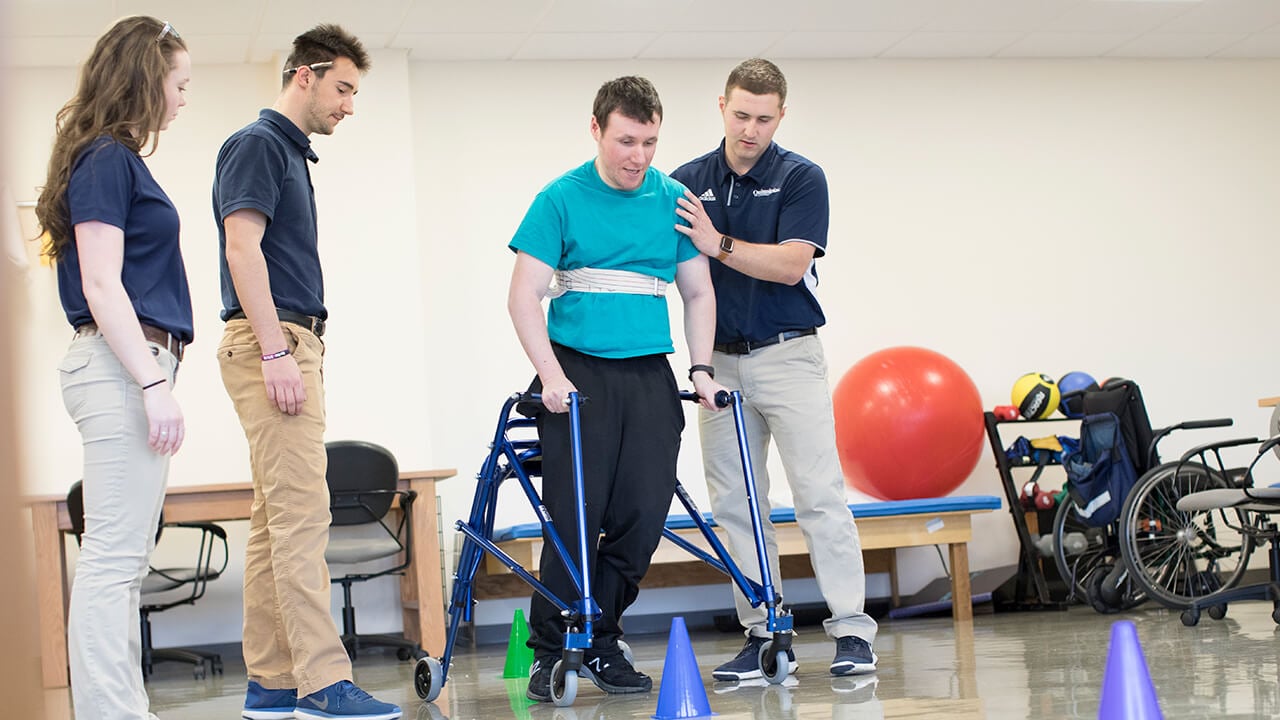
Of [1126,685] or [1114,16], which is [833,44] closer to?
[1114,16]

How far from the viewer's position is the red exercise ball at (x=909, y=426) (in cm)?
575

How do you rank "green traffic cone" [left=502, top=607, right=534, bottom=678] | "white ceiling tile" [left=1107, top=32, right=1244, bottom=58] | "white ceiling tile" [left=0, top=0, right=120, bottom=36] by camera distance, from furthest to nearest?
"white ceiling tile" [left=1107, top=32, right=1244, bottom=58]
"white ceiling tile" [left=0, top=0, right=120, bottom=36]
"green traffic cone" [left=502, top=607, right=534, bottom=678]

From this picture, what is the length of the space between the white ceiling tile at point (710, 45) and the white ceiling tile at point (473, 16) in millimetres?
770

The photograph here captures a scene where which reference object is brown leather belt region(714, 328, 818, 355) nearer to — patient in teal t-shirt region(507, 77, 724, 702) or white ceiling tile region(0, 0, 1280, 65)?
patient in teal t-shirt region(507, 77, 724, 702)

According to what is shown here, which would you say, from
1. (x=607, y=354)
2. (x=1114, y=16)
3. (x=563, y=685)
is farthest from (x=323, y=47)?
(x=1114, y=16)

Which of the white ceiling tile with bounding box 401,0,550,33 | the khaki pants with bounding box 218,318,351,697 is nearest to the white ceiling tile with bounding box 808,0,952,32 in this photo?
the white ceiling tile with bounding box 401,0,550,33

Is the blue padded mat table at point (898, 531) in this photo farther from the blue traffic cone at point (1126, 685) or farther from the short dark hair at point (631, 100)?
the blue traffic cone at point (1126, 685)

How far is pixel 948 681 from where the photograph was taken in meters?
3.04

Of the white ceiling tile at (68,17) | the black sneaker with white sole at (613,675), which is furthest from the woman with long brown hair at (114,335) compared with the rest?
the white ceiling tile at (68,17)

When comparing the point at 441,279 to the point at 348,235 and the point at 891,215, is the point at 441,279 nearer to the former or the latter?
the point at 348,235

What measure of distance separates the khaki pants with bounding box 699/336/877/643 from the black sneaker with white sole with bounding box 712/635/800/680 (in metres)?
0.03

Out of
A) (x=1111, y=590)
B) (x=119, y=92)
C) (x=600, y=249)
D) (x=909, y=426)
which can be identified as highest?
(x=119, y=92)

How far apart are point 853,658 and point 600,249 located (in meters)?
1.23

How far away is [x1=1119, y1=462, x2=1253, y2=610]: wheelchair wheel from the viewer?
15.3ft
